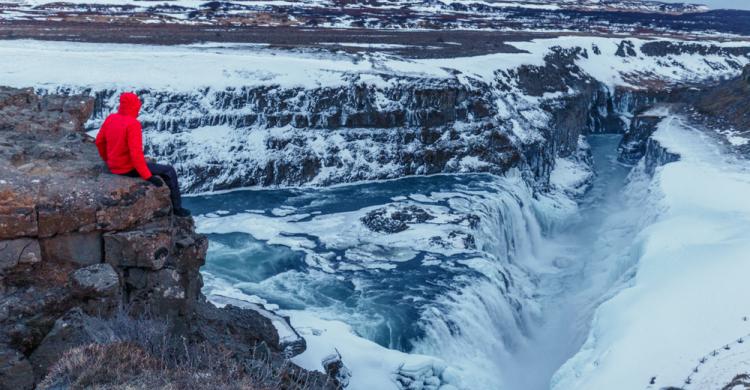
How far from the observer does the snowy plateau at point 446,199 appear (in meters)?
13.3

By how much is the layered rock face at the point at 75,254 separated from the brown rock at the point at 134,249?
0.01 metres

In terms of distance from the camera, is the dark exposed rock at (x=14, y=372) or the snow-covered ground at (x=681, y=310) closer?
the dark exposed rock at (x=14, y=372)

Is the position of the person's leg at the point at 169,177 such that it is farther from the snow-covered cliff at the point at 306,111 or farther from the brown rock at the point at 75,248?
the snow-covered cliff at the point at 306,111

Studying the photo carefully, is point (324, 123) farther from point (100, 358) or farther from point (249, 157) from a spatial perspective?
point (100, 358)

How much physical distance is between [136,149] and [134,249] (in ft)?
3.99

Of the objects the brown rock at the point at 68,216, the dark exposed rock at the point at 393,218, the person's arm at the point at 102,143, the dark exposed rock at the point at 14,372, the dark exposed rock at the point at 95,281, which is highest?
the person's arm at the point at 102,143

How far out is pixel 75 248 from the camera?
817 centimetres

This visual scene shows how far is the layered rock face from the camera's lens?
7500mm

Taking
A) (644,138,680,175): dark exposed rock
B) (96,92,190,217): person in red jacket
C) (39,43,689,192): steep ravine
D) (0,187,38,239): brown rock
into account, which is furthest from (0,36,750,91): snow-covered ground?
(0,187,38,239): brown rock

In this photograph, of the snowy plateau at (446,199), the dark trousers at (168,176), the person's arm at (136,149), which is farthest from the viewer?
the snowy plateau at (446,199)

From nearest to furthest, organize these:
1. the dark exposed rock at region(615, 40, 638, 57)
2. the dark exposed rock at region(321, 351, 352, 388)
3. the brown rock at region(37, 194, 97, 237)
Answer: the brown rock at region(37, 194, 97, 237), the dark exposed rock at region(321, 351, 352, 388), the dark exposed rock at region(615, 40, 638, 57)

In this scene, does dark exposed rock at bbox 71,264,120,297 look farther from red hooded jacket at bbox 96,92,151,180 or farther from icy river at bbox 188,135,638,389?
icy river at bbox 188,135,638,389

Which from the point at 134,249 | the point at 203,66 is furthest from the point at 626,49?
the point at 134,249

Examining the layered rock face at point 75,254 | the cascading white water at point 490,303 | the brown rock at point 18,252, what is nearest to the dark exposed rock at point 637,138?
the cascading white water at point 490,303
